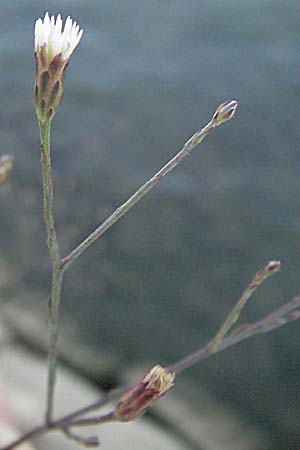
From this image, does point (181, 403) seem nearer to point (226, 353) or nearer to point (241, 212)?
point (226, 353)

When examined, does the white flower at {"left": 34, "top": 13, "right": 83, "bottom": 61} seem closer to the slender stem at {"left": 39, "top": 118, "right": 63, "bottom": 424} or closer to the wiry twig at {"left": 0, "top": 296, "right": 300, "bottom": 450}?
the slender stem at {"left": 39, "top": 118, "right": 63, "bottom": 424}

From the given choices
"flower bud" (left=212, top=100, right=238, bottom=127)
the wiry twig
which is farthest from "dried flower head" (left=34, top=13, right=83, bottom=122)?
the wiry twig

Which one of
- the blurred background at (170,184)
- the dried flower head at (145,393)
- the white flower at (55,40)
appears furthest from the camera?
the blurred background at (170,184)

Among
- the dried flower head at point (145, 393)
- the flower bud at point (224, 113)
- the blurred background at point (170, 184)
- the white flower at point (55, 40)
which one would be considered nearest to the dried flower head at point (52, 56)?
the white flower at point (55, 40)

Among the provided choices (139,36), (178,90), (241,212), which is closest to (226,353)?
(241,212)

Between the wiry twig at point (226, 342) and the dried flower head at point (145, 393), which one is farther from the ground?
the wiry twig at point (226, 342)

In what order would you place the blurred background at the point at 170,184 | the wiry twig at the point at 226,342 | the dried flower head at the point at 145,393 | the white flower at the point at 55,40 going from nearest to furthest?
the white flower at the point at 55,40 → the dried flower head at the point at 145,393 → the wiry twig at the point at 226,342 → the blurred background at the point at 170,184

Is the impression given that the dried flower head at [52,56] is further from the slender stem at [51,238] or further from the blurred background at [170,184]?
the blurred background at [170,184]
